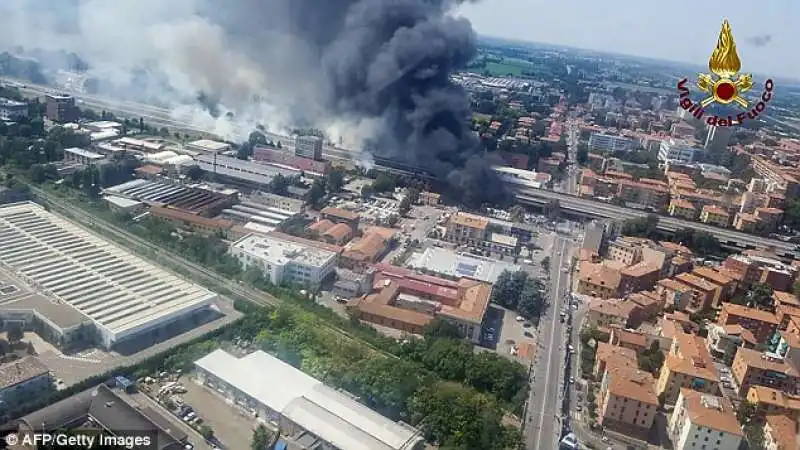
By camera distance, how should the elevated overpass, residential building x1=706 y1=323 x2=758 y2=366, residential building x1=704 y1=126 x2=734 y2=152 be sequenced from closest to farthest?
residential building x1=706 y1=323 x2=758 y2=366
the elevated overpass
residential building x1=704 y1=126 x2=734 y2=152

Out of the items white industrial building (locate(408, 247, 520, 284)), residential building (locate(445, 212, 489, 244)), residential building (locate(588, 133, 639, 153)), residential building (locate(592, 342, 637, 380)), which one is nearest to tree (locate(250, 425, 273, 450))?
residential building (locate(592, 342, 637, 380))

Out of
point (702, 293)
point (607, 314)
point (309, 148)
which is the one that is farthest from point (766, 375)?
point (309, 148)

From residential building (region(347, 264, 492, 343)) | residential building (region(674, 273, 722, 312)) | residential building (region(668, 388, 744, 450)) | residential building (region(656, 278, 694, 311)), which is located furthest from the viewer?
residential building (region(674, 273, 722, 312))

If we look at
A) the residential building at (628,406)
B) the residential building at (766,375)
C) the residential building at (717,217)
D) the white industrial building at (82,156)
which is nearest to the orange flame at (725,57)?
the residential building at (628,406)

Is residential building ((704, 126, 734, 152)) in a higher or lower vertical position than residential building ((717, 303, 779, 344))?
higher

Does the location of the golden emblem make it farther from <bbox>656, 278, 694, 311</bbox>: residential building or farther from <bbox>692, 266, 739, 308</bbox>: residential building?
<bbox>692, 266, 739, 308</bbox>: residential building

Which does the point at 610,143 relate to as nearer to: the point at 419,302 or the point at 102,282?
the point at 419,302
